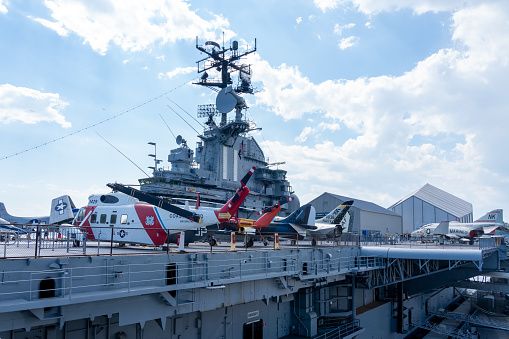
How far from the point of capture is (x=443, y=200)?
93.6m

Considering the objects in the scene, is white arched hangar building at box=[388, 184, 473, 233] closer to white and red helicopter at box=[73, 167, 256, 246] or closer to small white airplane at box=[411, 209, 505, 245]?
small white airplane at box=[411, 209, 505, 245]

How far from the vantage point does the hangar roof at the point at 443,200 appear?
8788cm

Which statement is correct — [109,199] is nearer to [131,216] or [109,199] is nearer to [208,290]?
[131,216]

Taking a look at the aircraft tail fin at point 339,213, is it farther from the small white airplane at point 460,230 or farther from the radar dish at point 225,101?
the radar dish at point 225,101

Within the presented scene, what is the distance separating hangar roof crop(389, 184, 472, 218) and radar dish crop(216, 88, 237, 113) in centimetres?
5718

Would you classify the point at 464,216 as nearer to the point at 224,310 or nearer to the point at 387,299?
the point at 387,299

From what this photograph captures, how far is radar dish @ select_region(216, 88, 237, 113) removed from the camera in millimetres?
53188

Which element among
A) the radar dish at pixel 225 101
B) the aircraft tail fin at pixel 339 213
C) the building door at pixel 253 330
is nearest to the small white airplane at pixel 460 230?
the aircraft tail fin at pixel 339 213

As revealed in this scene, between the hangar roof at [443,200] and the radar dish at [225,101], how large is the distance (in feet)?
188

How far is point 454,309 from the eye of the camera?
47969 mm

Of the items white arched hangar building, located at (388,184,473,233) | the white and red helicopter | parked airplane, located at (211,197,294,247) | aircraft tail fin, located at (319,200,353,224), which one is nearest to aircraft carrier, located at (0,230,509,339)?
the white and red helicopter

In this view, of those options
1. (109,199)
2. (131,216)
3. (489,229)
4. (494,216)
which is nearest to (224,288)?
(131,216)

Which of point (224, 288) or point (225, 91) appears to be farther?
point (225, 91)

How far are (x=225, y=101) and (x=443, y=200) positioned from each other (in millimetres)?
69064
